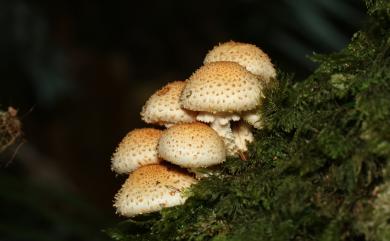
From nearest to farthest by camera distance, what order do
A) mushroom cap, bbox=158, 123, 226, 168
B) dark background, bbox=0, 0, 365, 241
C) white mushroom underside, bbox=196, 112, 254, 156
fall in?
mushroom cap, bbox=158, 123, 226, 168 < white mushroom underside, bbox=196, 112, 254, 156 < dark background, bbox=0, 0, 365, 241

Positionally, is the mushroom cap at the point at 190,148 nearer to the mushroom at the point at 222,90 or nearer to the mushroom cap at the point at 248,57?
the mushroom at the point at 222,90

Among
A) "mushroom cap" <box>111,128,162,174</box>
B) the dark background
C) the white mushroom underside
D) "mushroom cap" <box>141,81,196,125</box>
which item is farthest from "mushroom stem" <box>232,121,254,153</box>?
the dark background

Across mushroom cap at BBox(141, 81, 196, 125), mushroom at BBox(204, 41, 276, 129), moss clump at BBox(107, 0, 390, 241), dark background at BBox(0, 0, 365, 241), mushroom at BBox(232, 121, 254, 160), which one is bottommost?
moss clump at BBox(107, 0, 390, 241)

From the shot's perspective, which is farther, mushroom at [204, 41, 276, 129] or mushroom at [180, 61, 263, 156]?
mushroom at [204, 41, 276, 129]

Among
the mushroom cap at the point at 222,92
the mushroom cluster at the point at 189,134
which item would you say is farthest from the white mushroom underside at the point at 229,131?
the mushroom cap at the point at 222,92

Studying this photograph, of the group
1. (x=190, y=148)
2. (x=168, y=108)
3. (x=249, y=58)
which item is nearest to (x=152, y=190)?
(x=190, y=148)

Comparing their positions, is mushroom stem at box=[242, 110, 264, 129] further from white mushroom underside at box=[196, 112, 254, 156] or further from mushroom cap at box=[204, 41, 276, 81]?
mushroom cap at box=[204, 41, 276, 81]

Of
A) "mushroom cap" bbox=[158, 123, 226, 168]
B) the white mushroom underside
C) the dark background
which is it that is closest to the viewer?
"mushroom cap" bbox=[158, 123, 226, 168]

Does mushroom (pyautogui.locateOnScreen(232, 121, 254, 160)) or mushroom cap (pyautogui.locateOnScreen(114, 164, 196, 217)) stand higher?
mushroom (pyautogui.locateOnScreen(232, 121, 254, 160))
